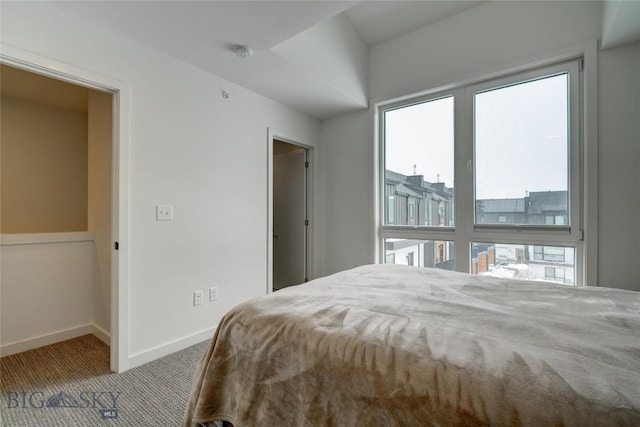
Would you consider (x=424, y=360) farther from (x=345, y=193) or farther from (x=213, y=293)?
(x=345, y=193)

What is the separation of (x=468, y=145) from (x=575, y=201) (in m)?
1.00

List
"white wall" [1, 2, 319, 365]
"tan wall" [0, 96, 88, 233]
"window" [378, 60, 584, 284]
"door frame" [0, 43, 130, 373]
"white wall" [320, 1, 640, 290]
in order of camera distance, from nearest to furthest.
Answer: "white wall" [1, 2, 319, 365]
"door frame" [0, 43, 130, 373]
"white wall" [320, 1, 640, 290]
"window" [378, 60, 584, 284]
"tan wall" [0, 96, 88, 233]

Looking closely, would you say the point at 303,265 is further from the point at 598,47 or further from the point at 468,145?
the point at 598,47

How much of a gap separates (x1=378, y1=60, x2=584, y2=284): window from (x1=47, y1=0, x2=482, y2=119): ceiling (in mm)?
804

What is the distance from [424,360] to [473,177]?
→ 8.21 feet

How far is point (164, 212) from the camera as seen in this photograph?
7.55ft

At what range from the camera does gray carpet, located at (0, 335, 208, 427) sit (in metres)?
1.56

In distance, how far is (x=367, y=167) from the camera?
3502 millimetres

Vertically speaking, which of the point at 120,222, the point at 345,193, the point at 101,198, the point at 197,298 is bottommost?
the point at 197,298

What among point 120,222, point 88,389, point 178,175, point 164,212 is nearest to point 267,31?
point 178,175

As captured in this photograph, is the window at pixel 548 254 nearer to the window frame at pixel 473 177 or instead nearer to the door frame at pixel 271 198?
the window frame at pixel 473 177

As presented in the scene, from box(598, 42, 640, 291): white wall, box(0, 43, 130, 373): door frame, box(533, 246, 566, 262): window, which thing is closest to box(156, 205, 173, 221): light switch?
box(0, 43, 130, 373): door frame

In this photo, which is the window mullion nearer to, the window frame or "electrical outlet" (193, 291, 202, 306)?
the window frame

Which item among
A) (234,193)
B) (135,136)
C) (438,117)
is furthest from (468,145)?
(135,136)
